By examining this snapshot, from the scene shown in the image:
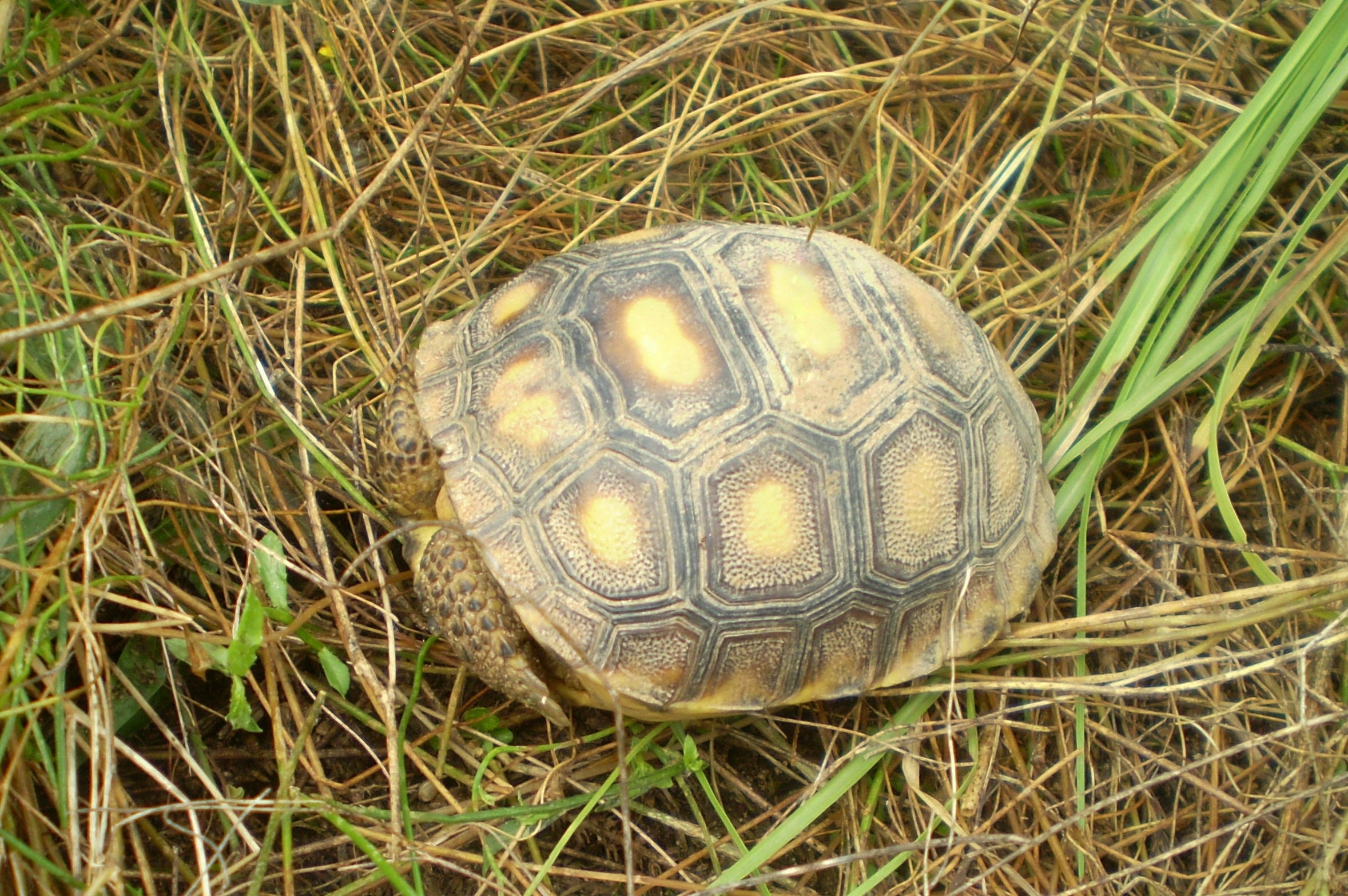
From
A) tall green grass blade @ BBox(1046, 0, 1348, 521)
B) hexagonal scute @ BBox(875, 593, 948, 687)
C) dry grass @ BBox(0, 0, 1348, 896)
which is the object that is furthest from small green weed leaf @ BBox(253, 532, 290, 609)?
tall green grass blade @ BBox(1046, 0, 1348, 521)

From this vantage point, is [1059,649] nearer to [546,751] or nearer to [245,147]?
[546,751]

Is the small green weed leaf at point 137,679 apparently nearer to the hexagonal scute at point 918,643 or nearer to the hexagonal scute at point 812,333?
the hexagonal scute at point 812,333

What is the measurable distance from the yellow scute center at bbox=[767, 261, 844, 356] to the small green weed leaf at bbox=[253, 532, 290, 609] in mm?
1229

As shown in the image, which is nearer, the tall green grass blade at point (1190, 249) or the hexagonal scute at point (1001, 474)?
the hexagonal scute at point (1001, 474)

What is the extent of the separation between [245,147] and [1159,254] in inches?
103

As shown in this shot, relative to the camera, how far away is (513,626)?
1.97 m

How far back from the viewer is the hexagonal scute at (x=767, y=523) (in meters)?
1.83

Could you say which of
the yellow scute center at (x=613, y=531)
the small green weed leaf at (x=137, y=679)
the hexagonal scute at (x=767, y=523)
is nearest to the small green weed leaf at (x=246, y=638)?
the small green weed leaf at (x=137, y=679)

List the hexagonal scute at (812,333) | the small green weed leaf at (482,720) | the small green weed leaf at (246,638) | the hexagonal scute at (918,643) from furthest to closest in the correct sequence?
the small green weed leaf at (482,720)
the hexagonal scute at (918,643)
the hexagonal scute at (812,333)
the small green weed leaf at (246,638)

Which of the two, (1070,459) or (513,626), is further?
(1070,459)

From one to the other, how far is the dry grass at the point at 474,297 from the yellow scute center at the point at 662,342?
70 cm

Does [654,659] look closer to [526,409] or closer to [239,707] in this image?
[526,409]

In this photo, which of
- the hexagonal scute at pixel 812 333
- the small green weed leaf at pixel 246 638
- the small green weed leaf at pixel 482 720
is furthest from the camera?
the small green weed leaf at pixel 482 720

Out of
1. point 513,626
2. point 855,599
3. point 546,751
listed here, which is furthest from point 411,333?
point 855,599
